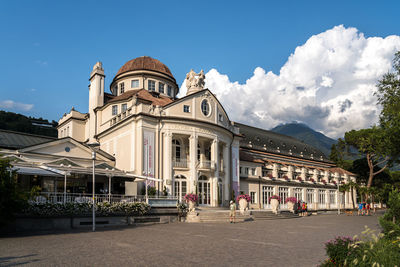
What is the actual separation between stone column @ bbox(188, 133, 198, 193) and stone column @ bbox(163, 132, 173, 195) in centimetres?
208

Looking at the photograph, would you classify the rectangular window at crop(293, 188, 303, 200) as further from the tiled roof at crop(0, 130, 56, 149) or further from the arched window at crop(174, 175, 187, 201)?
the tiled roof at crop(0, 130, 56, 149)

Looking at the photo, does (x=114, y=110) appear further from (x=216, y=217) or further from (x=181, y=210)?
(x=216, y=217)

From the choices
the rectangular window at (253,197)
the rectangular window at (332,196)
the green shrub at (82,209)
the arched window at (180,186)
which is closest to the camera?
the green shrub at (82,209)

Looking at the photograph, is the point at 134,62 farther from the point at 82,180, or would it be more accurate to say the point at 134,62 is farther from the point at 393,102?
→ the point at 393,102

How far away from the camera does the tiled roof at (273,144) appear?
6042 cm

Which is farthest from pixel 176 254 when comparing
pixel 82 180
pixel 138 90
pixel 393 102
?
pixel 138 90

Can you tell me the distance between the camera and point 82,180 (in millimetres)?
30484

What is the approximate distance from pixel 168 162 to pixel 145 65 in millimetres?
17120

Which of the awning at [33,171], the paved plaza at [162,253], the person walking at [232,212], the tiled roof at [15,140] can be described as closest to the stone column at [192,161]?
the person walking at [232,212]

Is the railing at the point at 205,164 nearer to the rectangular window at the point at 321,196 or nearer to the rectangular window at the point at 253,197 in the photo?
the rectangular window at the point at 253,197

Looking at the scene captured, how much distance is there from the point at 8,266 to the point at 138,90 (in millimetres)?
35436

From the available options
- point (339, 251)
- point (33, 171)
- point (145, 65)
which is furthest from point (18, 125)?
point (339, 251)

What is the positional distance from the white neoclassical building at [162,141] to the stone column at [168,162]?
9cm

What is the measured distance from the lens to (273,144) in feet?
216
